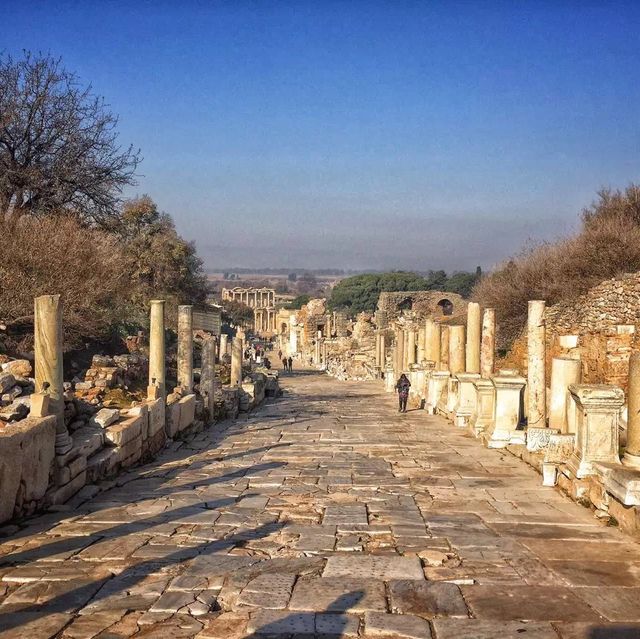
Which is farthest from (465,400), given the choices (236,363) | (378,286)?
(378,286)

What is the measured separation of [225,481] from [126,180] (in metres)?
14.3

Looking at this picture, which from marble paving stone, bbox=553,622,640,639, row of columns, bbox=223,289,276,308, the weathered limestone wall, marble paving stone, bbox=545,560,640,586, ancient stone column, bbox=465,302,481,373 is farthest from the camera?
row of columns, bbox=223,289,276,308

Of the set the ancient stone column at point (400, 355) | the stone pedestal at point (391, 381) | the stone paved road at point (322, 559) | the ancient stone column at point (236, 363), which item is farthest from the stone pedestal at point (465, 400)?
the ancient stone column at point (400, 355)

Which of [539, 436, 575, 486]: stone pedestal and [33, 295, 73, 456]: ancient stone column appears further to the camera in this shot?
[539, 436, 575, 486]: stone pedestal

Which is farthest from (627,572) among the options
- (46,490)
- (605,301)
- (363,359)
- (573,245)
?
(363,359)

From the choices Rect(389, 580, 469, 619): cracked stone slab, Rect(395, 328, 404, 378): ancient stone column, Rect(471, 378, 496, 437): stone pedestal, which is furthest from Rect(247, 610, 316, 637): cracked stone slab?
Rect(395, 328, 404, 378): ancient stone column

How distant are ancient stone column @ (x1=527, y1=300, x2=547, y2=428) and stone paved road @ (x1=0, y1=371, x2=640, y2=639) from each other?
1003 millimetres

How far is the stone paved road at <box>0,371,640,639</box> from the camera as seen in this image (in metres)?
4.38

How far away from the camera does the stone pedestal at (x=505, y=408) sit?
1145 centimetres

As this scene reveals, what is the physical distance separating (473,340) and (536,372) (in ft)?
14.3

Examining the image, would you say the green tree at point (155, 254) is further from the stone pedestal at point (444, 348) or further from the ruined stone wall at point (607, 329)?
the ruined stone wall at point (607, 329)

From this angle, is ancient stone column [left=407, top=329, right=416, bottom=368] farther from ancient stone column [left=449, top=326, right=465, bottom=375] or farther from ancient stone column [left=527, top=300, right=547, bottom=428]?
ancient stone column [left=527, top=300, right=547, bottom=428]

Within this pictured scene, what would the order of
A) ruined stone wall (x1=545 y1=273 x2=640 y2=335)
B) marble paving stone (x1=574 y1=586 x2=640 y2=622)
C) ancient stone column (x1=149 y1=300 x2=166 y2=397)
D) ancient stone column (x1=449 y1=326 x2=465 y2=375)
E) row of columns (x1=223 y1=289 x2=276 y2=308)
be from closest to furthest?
1. marble paving stone (x1=574 y1=586 x2=640 y2=622)
2. ancient stone column (x1=149 y1=300 x2=166 y2=397)
3. ancient stone column (x1=449 y1=326 x2=465 y2=375)
4. ruined stone wall (x1=545 y1=273 x2=640 y2=335)
5. row of columns (x1=223 y1=289 x2=276 y2=308)

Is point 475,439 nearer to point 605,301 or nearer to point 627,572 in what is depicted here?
point 627,572
